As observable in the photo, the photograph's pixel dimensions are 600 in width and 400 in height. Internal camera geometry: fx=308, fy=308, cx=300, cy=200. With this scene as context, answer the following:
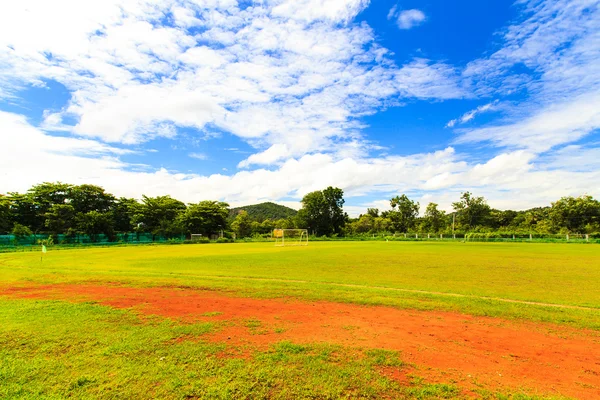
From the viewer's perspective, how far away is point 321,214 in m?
89.4

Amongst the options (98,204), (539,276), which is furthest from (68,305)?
(98,204)

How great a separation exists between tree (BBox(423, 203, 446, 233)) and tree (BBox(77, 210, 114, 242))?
75.1 meters

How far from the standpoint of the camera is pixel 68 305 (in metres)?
8.70

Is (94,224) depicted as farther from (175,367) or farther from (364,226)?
(364,226)

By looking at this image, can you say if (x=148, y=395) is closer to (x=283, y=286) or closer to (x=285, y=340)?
(x=285, y=340)

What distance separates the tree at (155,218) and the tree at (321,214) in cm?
3528

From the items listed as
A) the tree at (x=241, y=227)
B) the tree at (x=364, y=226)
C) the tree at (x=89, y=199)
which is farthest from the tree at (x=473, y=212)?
the tree at (x=89, y=199)

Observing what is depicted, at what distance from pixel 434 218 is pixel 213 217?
5892 cm

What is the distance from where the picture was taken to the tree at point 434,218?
3312 inches

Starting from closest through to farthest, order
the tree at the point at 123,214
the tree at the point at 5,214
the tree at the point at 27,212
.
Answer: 1. the tree at the point at 5,214
2. the tree at the point at 27,212
3. the tree at the point at 123,214

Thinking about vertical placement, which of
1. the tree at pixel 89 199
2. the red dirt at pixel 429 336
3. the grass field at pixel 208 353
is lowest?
the red dirt at pixel 429 336

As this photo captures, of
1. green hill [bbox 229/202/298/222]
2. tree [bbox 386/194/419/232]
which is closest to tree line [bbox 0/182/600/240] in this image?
tree [bbox 386/194/419/232]

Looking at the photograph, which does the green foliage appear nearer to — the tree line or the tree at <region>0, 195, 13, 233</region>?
the tree line

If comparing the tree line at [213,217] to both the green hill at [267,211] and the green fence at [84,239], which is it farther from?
the green hill at [267,211]
